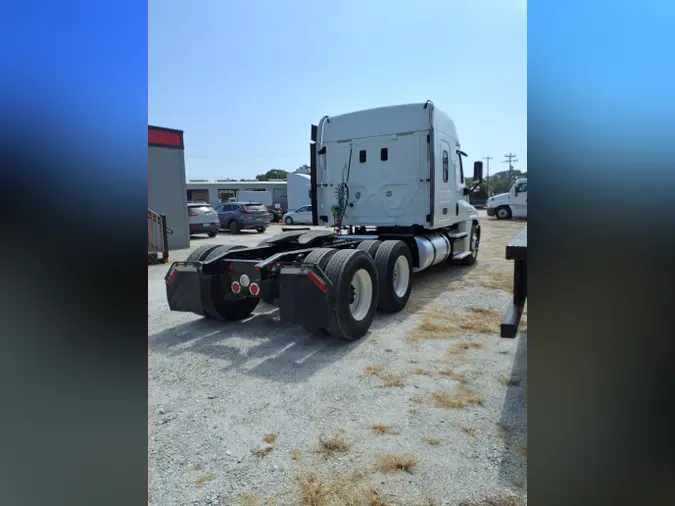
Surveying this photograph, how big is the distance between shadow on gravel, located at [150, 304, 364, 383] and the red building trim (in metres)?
10.9

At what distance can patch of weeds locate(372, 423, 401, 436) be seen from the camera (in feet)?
10.1

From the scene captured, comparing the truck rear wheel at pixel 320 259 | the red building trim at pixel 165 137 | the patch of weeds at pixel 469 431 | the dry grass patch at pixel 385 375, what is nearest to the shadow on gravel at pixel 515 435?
the patch of weeds at pixel 469 431

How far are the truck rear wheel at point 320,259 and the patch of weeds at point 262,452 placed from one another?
6.17ft

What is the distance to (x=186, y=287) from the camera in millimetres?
5512

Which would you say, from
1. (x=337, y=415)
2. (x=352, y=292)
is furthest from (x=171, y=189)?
(x=337, y=415)

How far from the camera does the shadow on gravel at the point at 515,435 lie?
2.59 m

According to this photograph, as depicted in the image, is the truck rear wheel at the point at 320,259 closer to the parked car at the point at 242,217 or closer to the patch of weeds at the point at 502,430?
the patch of weeds at the point at 502,430

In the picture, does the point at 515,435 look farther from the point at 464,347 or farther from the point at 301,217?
the point at 301,217

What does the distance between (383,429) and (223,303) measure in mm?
3183

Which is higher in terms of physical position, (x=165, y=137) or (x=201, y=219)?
(x=165, y=137)

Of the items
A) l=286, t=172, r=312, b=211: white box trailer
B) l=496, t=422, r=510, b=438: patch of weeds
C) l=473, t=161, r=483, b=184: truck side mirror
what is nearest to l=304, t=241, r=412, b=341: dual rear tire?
l=496, t=422, r=510, b=438: patch of weeds

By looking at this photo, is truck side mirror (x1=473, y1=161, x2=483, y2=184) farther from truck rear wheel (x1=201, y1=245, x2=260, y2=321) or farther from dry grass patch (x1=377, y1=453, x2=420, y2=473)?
dry grass patch (x1=377, y1=453, x2=420, y2=473)
